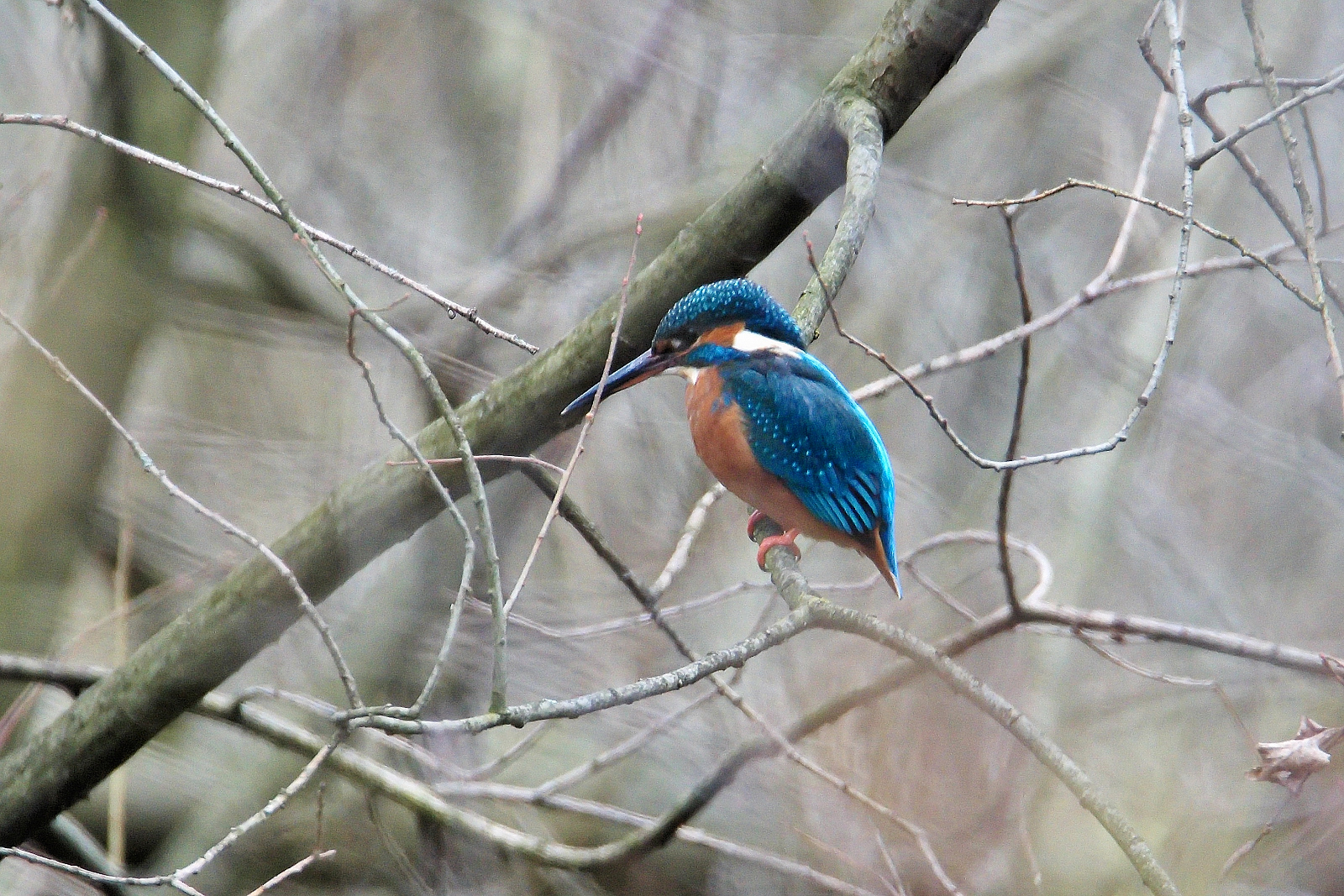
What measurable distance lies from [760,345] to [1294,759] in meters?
1.29

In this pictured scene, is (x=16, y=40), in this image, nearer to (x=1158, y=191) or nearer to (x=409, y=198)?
(x=409, y=198)

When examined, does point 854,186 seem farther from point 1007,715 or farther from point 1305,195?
point 1007,715

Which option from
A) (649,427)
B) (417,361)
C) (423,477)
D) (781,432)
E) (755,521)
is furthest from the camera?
(649,427)

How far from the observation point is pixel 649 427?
4.23 meters

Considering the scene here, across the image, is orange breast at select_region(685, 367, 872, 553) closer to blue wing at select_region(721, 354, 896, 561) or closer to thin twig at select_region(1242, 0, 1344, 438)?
blue wing at select_region(721, 354, 896, 561)

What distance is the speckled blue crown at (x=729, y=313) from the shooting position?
233 cm

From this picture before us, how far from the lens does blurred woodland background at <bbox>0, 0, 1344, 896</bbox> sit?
3.10 metres

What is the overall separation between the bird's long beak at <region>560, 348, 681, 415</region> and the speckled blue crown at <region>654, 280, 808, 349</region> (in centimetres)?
7

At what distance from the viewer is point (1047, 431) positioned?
5.22m

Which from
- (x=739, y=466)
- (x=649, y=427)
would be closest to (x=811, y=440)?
(x=739, y=466)

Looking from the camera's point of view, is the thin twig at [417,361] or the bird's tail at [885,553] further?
the bird's tail at [885,553]

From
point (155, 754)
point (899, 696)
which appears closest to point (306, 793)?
point (155, 754)

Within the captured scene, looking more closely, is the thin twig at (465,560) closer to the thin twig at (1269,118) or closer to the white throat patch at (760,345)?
the white throat patch at (760,345)

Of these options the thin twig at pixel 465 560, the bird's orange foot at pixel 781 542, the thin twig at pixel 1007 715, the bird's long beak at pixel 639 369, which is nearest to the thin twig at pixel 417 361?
the thin twig at pixel 465 560
